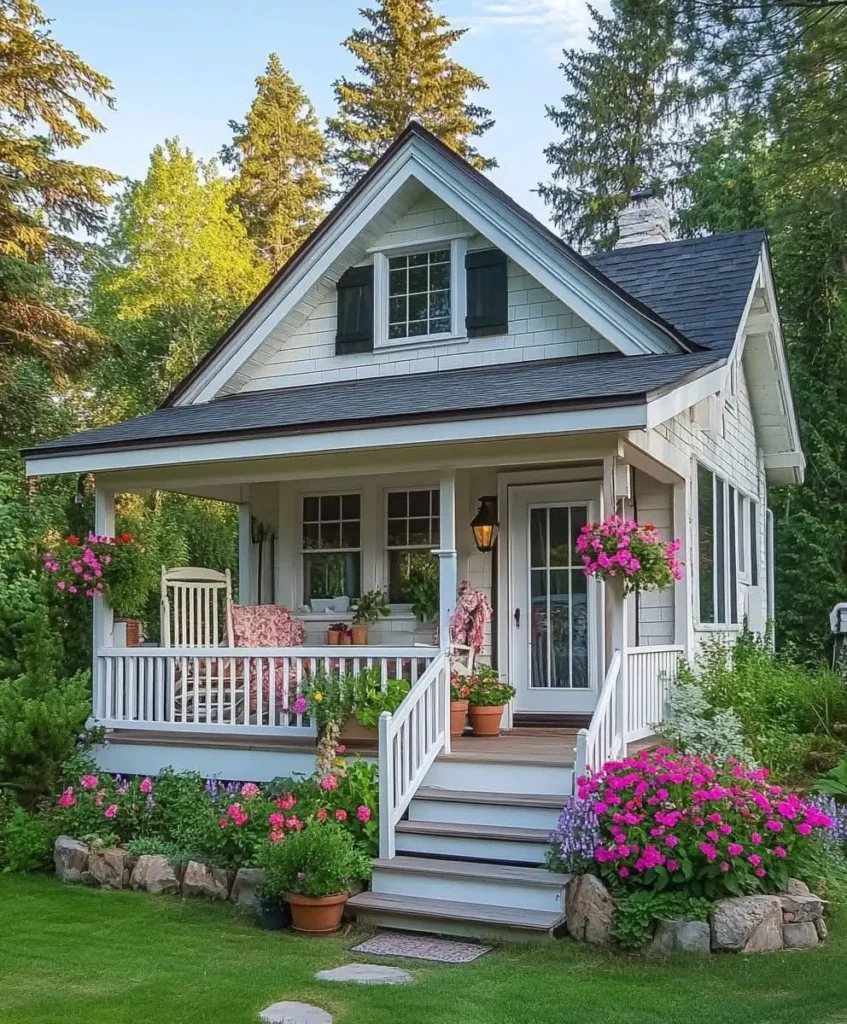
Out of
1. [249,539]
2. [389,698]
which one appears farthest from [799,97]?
[389,698]

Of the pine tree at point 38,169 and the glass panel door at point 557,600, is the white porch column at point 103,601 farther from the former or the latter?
the pine tree at point 38,169

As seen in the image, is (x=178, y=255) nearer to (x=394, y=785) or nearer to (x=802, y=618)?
(x=802, y=618)

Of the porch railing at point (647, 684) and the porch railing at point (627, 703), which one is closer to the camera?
the porch railing at point (627, 703)

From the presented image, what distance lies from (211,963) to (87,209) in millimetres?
15034

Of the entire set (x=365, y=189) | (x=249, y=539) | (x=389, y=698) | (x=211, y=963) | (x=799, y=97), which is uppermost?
(x=799, y=97)

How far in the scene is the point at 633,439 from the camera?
7.73 meters

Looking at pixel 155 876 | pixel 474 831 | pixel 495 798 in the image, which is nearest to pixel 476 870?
pixel 474 831

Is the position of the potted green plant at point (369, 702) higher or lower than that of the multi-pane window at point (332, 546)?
lower

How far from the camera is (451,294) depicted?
410 inches

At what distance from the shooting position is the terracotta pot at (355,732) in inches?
304

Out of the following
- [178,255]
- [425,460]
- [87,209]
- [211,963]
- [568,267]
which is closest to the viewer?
[211,963]

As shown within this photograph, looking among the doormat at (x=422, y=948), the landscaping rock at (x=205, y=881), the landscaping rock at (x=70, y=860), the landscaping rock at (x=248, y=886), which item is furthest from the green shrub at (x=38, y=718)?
the doormat at (x=422, y=948)

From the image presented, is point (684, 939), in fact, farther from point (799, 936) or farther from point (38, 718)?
point (38, 718)

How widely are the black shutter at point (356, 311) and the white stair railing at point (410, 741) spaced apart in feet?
14.2
